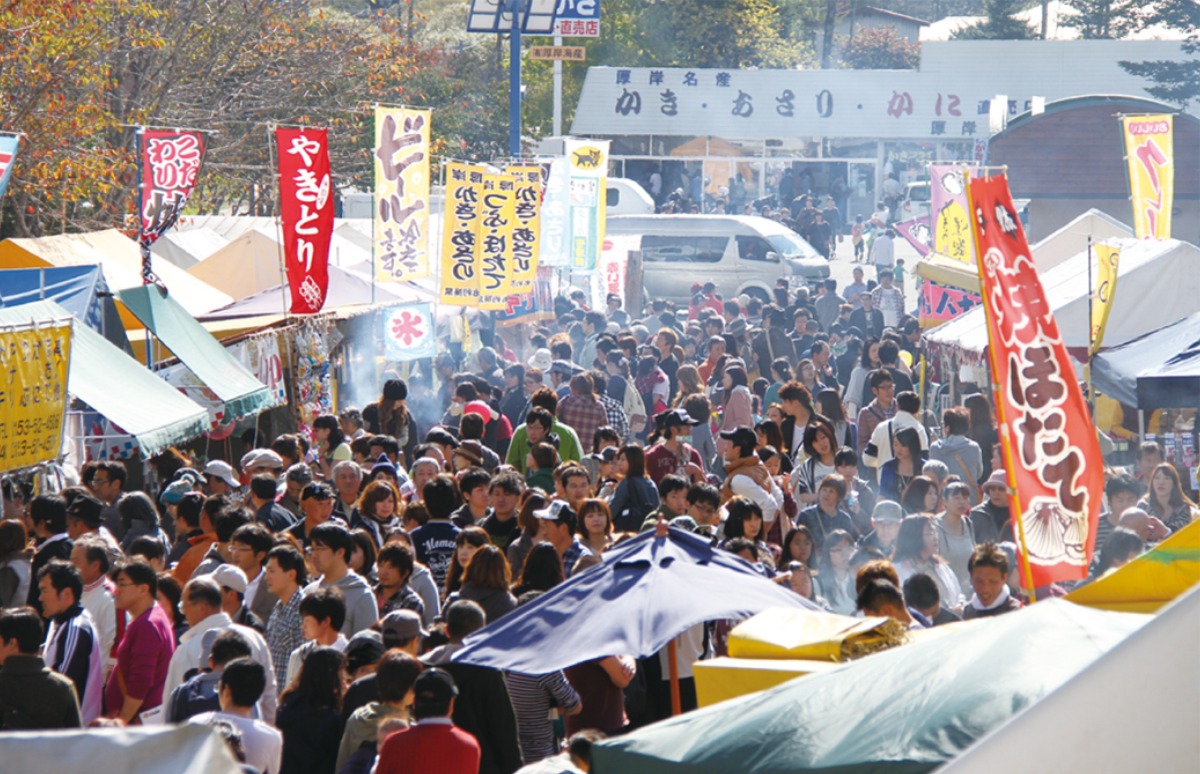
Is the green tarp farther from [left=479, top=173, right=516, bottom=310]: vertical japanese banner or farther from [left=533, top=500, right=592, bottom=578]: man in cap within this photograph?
[left=479, top=173, right=516, bottom=310]: vertical japanese banner

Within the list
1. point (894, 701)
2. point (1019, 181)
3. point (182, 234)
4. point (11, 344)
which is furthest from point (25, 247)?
point (1019, 181)

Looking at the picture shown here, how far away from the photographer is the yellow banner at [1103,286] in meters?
10.6

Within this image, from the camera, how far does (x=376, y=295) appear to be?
1706 centimetres

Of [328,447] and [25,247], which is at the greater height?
[25,247]

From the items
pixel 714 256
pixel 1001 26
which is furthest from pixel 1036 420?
pixel 1001 26

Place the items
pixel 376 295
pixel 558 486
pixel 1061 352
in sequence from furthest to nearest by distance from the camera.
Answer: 1. pixel 376 295
2. pixel 558 486
3. pixel 1061 352

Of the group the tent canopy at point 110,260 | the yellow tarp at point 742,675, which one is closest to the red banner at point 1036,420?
the yellow tarp at point 742,675

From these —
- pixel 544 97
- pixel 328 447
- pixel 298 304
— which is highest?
Result: pixel 544 97

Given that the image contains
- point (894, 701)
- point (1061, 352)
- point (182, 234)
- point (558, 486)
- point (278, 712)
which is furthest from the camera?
point (182, 234)

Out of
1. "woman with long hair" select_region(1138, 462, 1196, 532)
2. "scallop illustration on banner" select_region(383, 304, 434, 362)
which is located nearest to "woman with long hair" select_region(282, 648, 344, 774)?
"woman with long hair" select_region(1138, 462, 1196, 532)

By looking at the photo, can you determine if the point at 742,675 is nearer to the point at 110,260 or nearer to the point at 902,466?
the point at 902,466

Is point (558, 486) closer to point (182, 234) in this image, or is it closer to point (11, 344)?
point (11, 344)

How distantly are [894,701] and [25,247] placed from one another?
39.5 feet

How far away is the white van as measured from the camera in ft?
93.5
